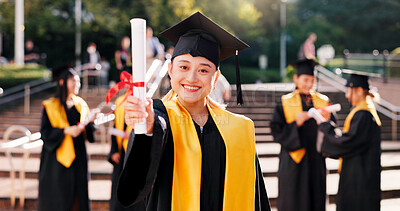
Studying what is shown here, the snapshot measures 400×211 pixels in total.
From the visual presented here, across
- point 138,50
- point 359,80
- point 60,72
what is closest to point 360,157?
point 359,80

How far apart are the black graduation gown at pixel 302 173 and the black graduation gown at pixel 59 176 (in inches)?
90.8

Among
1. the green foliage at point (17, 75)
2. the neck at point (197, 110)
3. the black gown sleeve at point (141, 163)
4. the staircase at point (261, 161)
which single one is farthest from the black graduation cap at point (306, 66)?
the green foliage at point (17, 75)

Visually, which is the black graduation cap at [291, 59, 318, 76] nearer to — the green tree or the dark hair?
the dark hair

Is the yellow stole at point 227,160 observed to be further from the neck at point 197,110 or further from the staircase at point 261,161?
the staircase at point 261,161

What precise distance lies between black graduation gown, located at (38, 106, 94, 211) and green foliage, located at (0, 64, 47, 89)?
9.44m

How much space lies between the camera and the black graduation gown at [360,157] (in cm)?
468

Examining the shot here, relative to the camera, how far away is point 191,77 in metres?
2.18

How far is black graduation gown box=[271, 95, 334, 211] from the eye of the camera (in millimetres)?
4961

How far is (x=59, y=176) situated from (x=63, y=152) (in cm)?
27

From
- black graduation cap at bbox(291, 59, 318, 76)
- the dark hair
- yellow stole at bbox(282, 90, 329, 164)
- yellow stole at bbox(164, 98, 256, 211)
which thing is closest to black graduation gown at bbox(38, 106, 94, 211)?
the dark hair

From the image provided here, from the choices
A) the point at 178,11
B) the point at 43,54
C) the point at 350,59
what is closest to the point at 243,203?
the point at 350,59

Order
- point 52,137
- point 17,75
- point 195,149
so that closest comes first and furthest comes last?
point 195,149 → point 52,137 → point 17,75

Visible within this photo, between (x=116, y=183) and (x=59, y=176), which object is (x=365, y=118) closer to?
(x=116, y=183)

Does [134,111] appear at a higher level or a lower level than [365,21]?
lower
